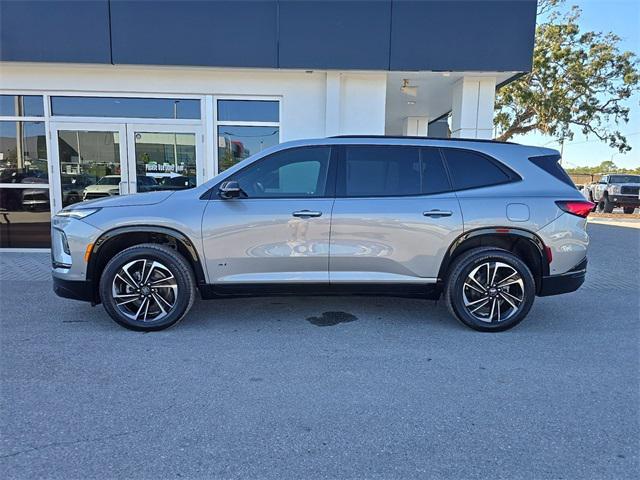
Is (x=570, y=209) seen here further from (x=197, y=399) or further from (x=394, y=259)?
(x=197, y=399)

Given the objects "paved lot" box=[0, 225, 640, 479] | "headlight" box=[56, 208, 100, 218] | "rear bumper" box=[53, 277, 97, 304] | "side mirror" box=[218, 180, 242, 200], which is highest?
"side mirror" box=[218, 180, 242, 200]

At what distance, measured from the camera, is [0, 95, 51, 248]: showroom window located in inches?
318

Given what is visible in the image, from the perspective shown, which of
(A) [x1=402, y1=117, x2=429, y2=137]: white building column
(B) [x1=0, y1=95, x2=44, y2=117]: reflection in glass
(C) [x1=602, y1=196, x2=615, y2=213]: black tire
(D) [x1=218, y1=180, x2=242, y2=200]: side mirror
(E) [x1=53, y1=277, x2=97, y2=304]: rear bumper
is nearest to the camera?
(D) [x1=218, y1=180, x2=242, y2=200]: side mirror

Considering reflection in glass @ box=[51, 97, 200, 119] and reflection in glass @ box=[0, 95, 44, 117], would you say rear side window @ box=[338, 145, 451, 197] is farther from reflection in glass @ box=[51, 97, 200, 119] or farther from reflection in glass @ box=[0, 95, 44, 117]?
reflection in glass @ box=[0, 95, 44, 117]

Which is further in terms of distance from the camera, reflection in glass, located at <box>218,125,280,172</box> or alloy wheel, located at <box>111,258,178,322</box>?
reflection in glass, located at <box>218,125,280,172</box>

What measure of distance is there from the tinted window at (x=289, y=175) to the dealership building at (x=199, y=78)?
12.5 ft

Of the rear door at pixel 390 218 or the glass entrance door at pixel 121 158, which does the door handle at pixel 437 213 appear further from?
the glass entrance door at pixel 121 158

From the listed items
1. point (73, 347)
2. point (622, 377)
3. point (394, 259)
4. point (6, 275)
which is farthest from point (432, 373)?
point (6, 275)

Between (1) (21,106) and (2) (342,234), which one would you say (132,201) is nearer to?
(2) (342,234)

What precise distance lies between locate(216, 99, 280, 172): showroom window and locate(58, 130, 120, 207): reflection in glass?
78.5 inches

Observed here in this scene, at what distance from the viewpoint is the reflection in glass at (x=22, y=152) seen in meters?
8.11

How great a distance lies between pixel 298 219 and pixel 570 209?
271 cm

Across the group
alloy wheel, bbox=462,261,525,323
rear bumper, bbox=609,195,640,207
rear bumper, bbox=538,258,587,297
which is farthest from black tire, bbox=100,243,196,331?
rear bumper, bbox=609,195,640,207

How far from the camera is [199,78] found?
7.96 metres
